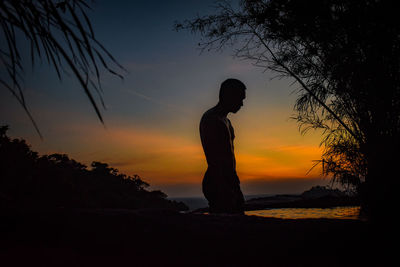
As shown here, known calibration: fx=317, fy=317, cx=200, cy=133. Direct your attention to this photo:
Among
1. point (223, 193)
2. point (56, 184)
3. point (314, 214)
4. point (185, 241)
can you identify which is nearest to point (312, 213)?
point (314, 214)

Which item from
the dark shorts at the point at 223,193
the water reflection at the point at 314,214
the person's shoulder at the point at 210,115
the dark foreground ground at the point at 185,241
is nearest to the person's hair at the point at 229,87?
the person's shoulder at the point at 210,115

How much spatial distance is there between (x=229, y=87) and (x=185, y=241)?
2.69 meters

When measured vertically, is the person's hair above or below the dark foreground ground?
above

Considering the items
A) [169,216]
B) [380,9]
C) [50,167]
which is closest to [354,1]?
[380,9]

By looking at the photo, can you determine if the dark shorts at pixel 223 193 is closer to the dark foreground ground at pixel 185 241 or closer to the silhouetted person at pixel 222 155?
the silhouetted person at pixel 222 155

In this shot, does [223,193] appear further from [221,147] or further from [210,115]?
[210,115]

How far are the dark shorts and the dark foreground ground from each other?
1.80 metres

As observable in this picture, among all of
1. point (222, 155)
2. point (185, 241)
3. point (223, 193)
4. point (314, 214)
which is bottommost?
point (185, 241)

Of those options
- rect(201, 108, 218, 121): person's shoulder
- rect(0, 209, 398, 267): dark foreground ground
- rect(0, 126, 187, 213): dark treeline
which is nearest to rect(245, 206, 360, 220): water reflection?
A: rect(201, 108, 218, 121): person's shoulder

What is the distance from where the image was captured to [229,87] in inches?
161

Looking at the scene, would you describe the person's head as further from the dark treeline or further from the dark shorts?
the dark treeline

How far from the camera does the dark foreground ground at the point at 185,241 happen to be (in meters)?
1.48

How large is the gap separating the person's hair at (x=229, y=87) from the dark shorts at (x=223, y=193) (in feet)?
3.33

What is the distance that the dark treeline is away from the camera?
5.71 m
